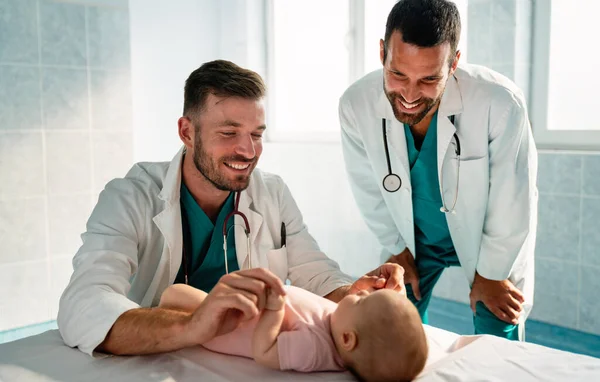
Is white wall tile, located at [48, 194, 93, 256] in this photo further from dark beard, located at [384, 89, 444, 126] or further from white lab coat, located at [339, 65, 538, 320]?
dark beard, located at [384, 89, 444, 126]

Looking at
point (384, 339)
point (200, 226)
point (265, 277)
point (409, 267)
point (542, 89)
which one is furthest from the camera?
point (542, 89)

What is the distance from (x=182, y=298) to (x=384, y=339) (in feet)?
1.73

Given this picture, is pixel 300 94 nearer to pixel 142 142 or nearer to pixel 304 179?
pixel 304 179

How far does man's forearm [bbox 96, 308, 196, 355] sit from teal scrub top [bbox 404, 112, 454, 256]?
1.07m

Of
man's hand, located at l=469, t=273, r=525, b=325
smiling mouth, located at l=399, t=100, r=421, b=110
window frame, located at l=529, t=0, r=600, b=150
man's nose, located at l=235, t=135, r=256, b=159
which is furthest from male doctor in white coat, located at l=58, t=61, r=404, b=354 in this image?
window frame, located at l=529, t=0, r=600, b=150

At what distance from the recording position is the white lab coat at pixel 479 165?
1959 mm

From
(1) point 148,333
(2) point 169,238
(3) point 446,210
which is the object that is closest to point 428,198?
(3) point 446,210

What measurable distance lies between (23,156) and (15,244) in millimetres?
494

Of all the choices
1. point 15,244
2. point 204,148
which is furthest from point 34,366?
point 15,244

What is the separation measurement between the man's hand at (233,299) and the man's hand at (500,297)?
1.03m

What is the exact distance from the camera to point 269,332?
1260 mm

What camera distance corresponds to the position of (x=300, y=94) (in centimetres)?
489

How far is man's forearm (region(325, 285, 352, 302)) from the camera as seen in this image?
174 centimetres

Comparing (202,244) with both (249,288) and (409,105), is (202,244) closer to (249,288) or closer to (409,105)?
(249,288)
